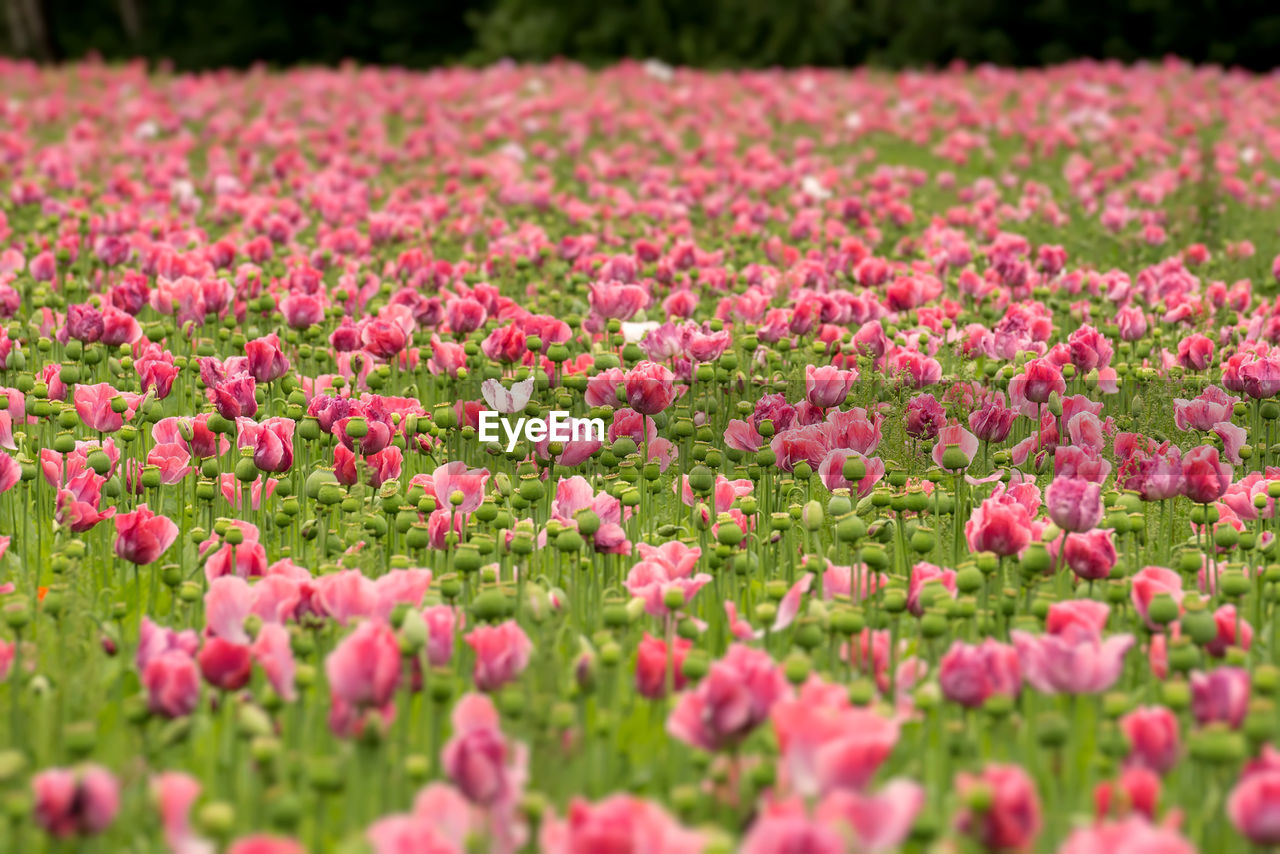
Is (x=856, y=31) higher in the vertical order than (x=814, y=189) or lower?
higher

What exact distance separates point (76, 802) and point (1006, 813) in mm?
1208

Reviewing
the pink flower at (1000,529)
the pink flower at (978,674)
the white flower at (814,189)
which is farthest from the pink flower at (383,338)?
the white flower at (814,189)

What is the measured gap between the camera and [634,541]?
3.82m

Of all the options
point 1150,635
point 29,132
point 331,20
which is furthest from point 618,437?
point 331,20

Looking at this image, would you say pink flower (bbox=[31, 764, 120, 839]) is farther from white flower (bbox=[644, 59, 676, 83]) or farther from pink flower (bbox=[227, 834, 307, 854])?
white flower (bbox=[644, 59, 676, 83])

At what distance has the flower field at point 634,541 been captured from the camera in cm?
223

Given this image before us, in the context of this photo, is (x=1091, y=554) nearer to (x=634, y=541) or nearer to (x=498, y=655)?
(x=634, y=541)

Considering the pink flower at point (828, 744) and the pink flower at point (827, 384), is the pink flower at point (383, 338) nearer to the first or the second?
the pink flower at point (827, 384)

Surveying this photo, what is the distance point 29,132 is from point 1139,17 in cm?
1607

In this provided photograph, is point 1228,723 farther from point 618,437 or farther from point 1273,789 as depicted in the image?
point 618,437

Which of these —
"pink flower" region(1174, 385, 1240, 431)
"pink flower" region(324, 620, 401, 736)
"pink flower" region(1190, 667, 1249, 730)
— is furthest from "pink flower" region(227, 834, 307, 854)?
"pink flower" region(1174, 385, 1240, 431)

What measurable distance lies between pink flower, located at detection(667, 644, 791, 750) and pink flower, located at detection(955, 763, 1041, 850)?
0.35m

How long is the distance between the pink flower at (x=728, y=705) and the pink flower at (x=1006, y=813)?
346 mm

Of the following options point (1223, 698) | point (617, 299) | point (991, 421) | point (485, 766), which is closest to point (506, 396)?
point (617, 299)
